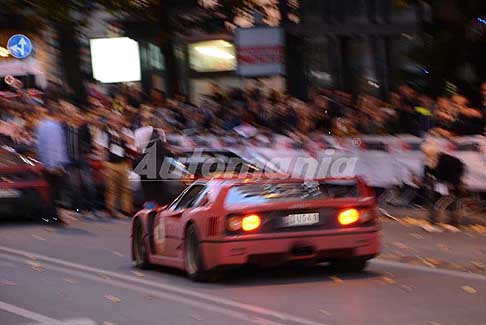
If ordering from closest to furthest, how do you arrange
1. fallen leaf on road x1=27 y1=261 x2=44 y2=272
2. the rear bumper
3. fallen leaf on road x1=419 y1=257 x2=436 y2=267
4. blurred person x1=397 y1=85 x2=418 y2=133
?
1. the rear bumper
2. fallen leaf on road x1=419 y1=257 x2=436 y2=267
3. fallen leaf on road x1=27 y1=261 x2=44 y2=272
4. blurred person x1=397 y1=85 x2=418 y2=133

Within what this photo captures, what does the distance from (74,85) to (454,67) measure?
1617 cm

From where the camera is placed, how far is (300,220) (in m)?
12.7

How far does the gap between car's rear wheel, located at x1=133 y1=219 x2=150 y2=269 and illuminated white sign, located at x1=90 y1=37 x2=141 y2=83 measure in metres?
26.9

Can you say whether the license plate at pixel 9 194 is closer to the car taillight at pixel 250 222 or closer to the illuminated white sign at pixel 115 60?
the car taillight at pixel 250 222

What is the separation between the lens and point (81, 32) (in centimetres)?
1738

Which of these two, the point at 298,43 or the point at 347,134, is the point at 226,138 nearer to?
the point at 347,134

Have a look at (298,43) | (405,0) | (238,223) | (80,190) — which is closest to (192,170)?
(80,190)

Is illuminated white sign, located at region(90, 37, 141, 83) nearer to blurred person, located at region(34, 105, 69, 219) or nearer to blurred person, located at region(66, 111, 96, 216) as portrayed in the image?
blurred person, located at region(66, 111, 96, 216)

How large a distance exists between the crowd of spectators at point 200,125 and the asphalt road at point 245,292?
487 centimetres

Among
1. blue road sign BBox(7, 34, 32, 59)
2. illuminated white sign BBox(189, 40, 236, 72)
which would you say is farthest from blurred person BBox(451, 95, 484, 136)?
illuminated white sign BBox(189, 40, 236, 72)

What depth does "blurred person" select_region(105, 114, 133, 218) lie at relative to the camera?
2209 cm

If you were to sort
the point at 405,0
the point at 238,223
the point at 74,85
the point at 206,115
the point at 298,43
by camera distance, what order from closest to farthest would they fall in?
the point at 238,223, the point at 405,0, the point at 206,115, the point at 298,43, the point at 74,85

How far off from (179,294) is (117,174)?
33.6ft

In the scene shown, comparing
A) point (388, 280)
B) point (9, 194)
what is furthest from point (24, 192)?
point (388, 280)
